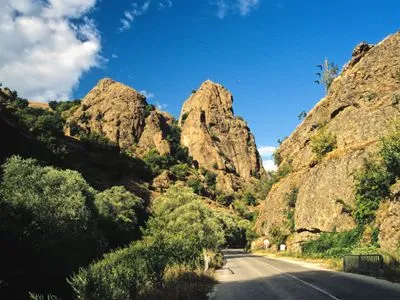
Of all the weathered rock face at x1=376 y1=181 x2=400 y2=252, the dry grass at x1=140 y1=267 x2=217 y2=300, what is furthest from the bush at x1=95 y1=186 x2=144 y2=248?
the weathered rock face at x1=376 y1=181 x2=400 y2=252

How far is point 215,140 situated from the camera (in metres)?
191

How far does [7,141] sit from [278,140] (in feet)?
211

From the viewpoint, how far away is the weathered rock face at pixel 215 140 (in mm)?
173250

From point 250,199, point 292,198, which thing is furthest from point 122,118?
point 292,198

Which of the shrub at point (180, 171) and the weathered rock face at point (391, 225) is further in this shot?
the shrub at point (180, 171)

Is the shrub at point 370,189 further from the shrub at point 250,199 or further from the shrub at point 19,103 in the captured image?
the shrub at point 250,199

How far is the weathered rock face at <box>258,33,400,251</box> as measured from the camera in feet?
145

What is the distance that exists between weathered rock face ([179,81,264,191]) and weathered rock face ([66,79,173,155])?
73.2ft

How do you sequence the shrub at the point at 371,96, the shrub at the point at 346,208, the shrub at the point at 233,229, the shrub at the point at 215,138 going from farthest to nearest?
the shrub at the point at 215,138
the shrub at the point at 233,229
the shrub at the point at 371,96
the shrub at the point at 346,208

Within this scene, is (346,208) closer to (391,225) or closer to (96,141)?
(391,225)

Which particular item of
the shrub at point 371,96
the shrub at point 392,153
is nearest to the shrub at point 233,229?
the shrub at point 371,96

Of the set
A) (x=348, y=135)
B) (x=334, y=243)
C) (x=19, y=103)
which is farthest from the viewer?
(x=19, y=103)

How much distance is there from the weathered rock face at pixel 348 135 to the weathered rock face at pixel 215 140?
103263mm

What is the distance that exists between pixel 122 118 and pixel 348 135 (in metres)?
107
